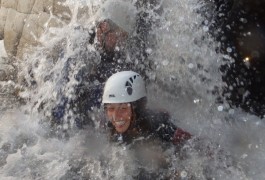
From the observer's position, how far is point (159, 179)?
3.89m

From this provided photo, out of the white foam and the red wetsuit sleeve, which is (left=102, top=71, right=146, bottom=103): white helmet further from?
the white foam

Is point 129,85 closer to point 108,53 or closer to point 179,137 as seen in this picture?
point 179,137

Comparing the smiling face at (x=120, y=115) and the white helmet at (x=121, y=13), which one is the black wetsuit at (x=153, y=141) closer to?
the smiling face at (x=120, y=115)

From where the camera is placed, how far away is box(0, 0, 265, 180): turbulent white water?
4.14 metres

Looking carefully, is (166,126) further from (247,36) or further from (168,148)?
(247,36)

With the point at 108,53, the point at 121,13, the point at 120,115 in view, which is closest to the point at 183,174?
the point at 120,115

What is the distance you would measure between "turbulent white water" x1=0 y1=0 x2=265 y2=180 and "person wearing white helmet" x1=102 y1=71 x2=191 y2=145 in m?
0.21

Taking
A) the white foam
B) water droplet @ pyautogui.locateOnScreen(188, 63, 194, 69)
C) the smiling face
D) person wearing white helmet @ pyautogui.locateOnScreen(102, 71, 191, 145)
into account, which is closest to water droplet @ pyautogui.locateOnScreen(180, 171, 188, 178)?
person wearing white helmet @ pyautogui.locateOnScreen(102, 71, 191, 145)

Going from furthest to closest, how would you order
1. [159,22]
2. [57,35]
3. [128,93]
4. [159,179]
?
[57,35], [159,22], [128,93], [159,179]

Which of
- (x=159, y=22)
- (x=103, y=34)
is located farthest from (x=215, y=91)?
(x=103, y=34)

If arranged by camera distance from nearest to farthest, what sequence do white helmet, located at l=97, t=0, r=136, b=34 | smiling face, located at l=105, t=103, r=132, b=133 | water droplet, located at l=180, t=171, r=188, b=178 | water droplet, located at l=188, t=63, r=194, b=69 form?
water droplet, located at l=180, t=171, r=188, b=178
smiling face, located at l=105, t=103, r=132, b=133
water droplet, located at l=188, t=63, r=194, b=69
white helmet, located at l=97, t=0, r=136, b=34

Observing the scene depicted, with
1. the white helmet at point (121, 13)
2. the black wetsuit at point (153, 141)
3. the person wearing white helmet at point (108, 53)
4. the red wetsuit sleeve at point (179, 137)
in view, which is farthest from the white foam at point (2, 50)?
the red wetsuit sleeve at point (179, 137)

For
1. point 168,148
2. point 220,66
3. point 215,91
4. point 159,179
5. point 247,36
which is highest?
point 247,36

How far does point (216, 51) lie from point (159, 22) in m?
1.06
